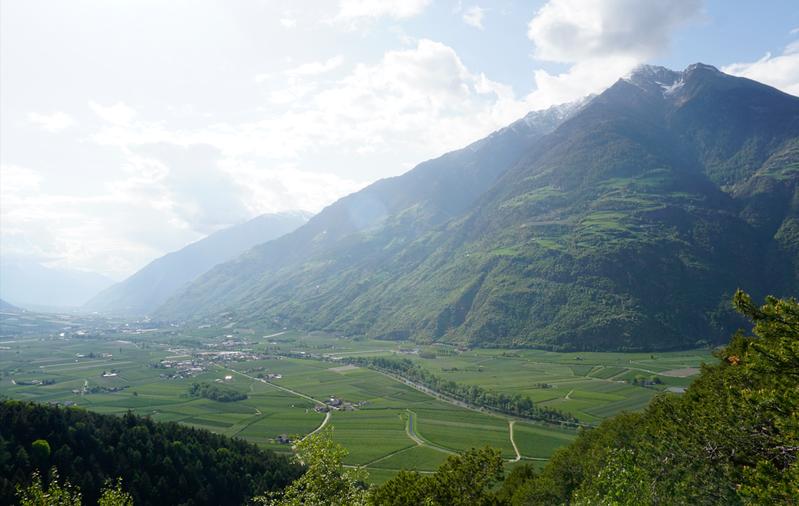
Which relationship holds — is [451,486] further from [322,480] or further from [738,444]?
[738,444]

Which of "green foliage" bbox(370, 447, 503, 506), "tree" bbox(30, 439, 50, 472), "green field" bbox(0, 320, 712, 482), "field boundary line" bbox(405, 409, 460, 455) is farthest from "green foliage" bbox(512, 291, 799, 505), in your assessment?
"tree" bbox(30, 439, 50, 472)

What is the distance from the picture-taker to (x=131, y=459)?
74125mm

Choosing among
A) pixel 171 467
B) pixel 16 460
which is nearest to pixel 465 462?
pixel 171 467

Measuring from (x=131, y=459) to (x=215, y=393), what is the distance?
3713 inches

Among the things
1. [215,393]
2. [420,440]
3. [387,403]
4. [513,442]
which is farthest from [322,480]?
[215,393]

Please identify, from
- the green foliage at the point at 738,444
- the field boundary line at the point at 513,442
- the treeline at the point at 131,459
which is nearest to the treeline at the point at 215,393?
the treeline at the point at 131,459

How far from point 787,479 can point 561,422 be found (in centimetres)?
11131

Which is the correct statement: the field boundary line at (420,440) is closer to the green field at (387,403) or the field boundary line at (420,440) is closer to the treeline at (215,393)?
the green field at (387,403)

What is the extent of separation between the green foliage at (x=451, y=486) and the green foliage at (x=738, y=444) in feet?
33.9

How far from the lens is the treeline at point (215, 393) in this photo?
15988 centimetres

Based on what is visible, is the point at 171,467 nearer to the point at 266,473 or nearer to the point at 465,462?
the point at 266,473

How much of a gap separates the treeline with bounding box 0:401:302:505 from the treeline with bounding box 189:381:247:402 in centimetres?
7628

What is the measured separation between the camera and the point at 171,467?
247 ft

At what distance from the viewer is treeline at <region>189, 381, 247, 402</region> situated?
15988 centimetres
